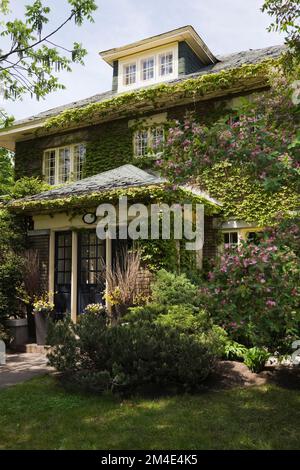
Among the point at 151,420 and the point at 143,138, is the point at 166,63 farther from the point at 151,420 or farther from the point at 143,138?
the point at 151,420

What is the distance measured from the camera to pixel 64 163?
13.5m

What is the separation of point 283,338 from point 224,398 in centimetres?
144

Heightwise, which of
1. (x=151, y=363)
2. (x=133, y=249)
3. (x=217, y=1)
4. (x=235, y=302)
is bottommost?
(x=151, y=363)

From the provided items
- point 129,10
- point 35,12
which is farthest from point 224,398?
point 35,12

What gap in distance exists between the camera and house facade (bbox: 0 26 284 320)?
985cm

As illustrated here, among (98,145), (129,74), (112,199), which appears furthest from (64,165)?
(112,199)

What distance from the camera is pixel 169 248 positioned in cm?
878

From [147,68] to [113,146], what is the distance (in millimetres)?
3433

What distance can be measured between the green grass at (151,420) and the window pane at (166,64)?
10.9 meters

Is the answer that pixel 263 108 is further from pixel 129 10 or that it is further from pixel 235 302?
pixel 129 10

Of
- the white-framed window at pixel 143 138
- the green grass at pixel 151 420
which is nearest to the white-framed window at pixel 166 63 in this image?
the white-framed window at pixel 143 138

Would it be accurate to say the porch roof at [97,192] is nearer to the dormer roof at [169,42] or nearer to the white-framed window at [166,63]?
the white-framed window at [166,63]

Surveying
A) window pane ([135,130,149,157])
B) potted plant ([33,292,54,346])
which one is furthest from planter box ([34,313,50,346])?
window pane ([135,130,149,157])

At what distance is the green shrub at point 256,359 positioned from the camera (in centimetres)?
630
